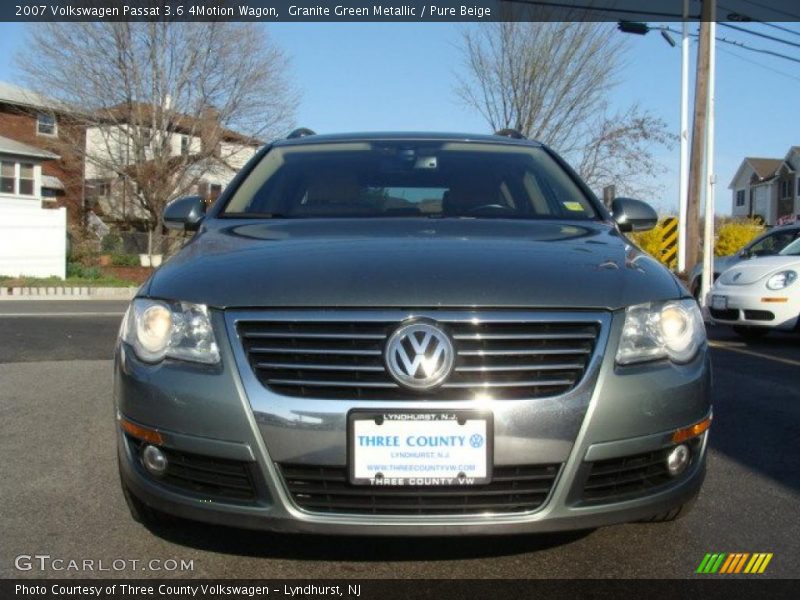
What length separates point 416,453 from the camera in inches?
99.7

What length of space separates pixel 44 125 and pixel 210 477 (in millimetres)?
38277

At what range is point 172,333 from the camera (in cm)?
272

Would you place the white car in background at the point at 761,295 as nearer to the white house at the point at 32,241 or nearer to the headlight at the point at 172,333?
the headlight at the point at 172,333

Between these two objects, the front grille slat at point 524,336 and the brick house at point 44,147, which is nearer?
the front grille slat at point 524,336

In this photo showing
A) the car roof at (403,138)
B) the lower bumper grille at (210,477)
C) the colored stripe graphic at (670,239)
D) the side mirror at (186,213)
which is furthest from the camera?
the colored stripe graphic at (670,239)

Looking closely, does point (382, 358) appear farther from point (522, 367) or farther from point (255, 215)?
point (255, 215)

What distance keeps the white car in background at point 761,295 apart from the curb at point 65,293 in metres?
14.4

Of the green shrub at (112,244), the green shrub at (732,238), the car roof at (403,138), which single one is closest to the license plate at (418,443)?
the car roof at (403,138)

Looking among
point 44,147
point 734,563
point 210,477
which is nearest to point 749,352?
point 734,563

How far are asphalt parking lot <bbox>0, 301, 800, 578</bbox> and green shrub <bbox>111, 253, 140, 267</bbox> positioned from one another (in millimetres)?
24126

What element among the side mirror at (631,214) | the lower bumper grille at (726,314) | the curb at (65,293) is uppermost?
the side mirror at (631,214)

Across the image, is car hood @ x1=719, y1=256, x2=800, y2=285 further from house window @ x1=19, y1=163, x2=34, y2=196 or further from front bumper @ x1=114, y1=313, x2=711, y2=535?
house window @ x1=19, y1=163, x2=34, y2=196

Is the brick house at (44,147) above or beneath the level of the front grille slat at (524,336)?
above

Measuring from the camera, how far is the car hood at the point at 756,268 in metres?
9.82
